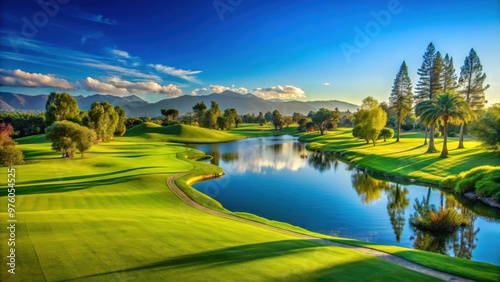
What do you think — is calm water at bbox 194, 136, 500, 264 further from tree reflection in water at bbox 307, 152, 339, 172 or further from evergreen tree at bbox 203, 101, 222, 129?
evergreen tree at bbox 203, 101, 222, 129

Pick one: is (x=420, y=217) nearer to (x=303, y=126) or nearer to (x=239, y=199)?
(x=239, y=199)

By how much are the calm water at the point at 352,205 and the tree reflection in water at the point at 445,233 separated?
7cm

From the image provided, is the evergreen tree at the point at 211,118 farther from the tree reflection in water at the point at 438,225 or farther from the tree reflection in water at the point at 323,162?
the tree reflection in water at the point at 438,225

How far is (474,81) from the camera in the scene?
2559 inches

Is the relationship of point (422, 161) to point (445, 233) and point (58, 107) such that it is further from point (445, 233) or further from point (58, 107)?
point (58, 107)

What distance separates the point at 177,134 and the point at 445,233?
4197 inches

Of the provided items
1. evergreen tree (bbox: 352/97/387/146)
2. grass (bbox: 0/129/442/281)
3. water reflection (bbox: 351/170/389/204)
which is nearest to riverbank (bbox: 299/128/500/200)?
water reflection (bbox: 351/170/389/204)

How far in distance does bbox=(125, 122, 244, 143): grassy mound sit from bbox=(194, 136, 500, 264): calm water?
63.1m

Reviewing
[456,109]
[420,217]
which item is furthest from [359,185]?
[456,109]

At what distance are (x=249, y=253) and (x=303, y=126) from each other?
144131mm

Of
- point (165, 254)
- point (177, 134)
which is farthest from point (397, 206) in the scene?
point (177, 134)

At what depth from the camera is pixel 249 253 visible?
41.9 feet

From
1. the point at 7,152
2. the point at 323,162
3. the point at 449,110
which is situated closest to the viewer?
the point at 7,152

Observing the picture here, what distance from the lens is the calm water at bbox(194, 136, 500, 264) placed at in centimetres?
2295
